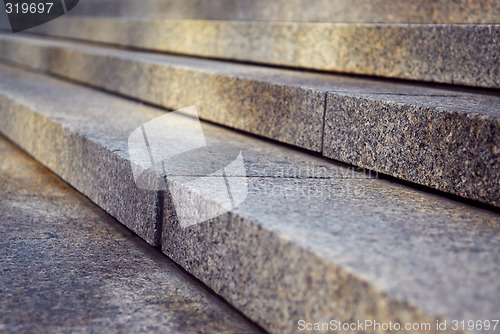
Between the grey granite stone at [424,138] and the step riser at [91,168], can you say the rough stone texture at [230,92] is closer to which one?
the grey granite stone at [424,138]

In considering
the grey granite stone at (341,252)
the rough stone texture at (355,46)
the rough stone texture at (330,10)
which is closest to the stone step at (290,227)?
the grey granite stone at (341,252)

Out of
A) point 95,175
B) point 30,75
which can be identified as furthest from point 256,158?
point 30,75

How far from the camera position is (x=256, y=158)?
2.55 m

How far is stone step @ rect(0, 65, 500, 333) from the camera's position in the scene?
4.24ft

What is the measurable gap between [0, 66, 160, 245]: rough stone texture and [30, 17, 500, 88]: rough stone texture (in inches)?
36.1

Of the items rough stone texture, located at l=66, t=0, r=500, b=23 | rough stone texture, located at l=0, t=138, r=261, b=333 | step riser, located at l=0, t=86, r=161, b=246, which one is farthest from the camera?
rough stone texture, located at l=66, t=0, r=500, b=23

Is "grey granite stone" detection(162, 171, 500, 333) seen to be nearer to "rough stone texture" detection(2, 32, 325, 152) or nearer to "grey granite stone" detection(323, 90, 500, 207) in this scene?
"grey granite stone" detection(323, 90, 500, 207)

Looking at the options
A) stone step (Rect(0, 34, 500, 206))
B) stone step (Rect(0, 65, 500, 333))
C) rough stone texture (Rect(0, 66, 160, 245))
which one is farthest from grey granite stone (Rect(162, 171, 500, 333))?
rough stone texture (Rect(0, 66, 160, 245))

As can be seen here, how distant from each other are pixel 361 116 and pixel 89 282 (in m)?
1.24

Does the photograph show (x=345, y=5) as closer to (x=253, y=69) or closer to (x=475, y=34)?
(x=253, y=69)

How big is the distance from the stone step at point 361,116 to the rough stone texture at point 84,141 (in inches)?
18.7

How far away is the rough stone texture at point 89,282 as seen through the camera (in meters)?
1.75

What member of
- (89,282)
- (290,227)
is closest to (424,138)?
(290,227)

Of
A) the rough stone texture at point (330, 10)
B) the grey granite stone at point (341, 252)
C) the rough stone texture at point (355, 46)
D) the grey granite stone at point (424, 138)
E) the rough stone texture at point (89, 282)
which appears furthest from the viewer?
the rough stone texture at point (330, 10)
